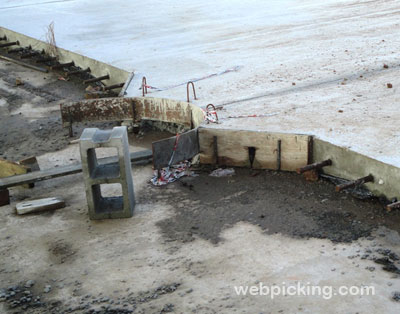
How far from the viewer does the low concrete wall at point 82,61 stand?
1124 cm

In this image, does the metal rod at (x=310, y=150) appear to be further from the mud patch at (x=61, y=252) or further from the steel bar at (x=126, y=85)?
the steel bar at (x=126, y=85)

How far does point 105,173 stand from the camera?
22.6 ft

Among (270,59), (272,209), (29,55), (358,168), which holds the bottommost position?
(272,209)

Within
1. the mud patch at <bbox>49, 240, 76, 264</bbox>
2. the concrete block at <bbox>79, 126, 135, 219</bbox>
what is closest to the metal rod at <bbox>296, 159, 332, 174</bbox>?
the concrete block at <bbox>79, 126, 135, 219</bbox>

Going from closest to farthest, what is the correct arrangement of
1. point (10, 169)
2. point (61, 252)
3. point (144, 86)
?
point (61, 252), point (10, 169), point (144, 86)

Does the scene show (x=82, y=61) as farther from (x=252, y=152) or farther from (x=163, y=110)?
(x=252, y=152)

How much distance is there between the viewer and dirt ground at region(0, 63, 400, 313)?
4992mm

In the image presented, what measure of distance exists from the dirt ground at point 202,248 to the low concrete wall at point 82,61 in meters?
3.60

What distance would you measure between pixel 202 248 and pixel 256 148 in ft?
6.55

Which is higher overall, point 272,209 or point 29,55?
point 29,55

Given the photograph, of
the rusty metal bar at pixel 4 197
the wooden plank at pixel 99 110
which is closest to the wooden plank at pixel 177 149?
the rusty metal bar at pixel 4 197

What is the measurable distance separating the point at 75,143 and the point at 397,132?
495 centimetres

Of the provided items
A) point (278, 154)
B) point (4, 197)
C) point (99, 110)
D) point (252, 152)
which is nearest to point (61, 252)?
point (4, 197)

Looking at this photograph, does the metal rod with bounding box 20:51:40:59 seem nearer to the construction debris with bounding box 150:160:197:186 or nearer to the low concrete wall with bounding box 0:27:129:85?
the low concrete wall with bounding box 0:27:129:85
